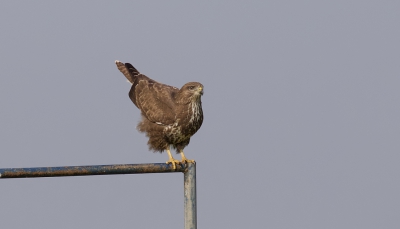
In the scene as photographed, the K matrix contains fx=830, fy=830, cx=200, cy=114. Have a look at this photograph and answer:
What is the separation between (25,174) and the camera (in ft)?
15.9

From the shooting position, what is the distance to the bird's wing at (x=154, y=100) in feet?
29.5

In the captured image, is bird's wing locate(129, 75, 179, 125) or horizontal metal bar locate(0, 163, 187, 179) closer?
horizontal metal bar locate(0, 163, 187, 179)

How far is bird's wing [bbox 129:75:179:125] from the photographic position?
899 centimetres

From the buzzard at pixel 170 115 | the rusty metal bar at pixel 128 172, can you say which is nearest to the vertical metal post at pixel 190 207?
the rusty metal bar at pixel 128 172

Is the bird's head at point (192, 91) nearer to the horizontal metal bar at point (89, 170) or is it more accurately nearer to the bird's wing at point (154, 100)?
the bird's wing at point (154, 100)

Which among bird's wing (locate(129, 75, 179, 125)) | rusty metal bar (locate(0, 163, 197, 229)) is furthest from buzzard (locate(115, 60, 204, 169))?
rusty metal bar (locate(0, 163, 197, 229))

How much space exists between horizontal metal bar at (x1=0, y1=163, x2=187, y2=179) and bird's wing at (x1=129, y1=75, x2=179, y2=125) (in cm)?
325

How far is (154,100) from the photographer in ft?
30.5

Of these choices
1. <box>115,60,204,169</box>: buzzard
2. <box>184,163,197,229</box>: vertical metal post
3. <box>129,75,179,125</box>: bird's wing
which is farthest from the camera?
<box>129,75,179,125</box>: bird's wing

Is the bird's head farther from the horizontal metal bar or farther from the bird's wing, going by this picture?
the horizontal metal bar

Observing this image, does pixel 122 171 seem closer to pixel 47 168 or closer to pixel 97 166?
pixel 97 166

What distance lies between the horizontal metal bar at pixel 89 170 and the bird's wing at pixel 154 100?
3.25 metres

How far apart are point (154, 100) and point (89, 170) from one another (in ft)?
13.8

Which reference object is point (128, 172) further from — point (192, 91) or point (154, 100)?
point (154, 100)
